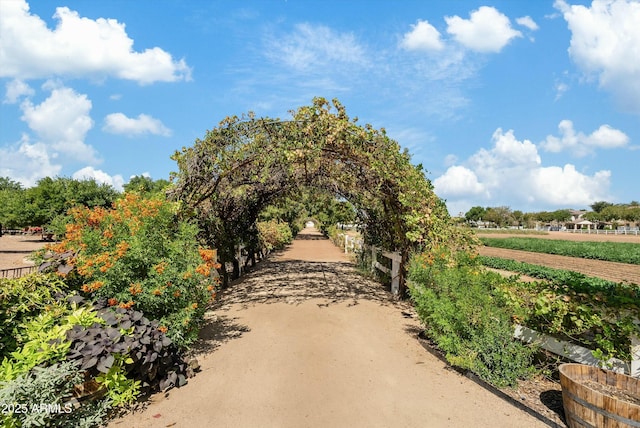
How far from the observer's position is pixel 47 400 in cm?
296

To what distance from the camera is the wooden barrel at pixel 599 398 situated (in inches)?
120

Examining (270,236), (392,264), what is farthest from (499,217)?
(392,264)

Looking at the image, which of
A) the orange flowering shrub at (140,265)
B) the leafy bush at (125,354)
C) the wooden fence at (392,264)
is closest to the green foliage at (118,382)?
the leafy bush at (125,354)

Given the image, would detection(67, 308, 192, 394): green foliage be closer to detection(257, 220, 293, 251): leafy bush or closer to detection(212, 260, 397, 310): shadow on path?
detection(212, 260, 397, 310): shadow on path

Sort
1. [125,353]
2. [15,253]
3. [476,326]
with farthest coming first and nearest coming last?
[15,253] → [476,326] → [125,353]

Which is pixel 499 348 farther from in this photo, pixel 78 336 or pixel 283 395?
pixel 78 336

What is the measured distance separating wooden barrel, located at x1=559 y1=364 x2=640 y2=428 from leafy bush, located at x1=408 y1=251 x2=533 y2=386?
0.67 metres

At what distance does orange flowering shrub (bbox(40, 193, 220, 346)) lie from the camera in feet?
15.5

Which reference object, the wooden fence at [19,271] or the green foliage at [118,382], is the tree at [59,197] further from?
the green foliage at [118,382]

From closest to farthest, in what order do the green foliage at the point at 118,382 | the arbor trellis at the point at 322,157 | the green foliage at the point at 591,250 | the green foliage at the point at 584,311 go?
the green foliage at the point at 118,382 < the green foliage at the point at 584,311 < the arbor trellis at the point at 322,157 < the green foliage at the point at 591,250

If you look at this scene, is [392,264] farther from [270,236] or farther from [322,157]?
[270,236]

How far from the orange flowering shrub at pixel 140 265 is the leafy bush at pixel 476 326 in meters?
3.01

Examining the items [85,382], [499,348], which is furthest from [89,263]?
[499,348]

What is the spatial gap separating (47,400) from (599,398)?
414 cm
